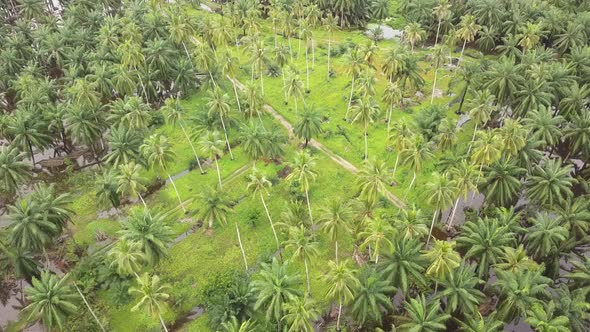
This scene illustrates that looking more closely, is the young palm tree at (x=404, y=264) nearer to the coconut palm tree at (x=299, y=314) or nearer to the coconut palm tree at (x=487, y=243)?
the coconut palm tree at (x=487, y=243)

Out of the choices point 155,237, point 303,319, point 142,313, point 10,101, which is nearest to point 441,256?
point 303,319

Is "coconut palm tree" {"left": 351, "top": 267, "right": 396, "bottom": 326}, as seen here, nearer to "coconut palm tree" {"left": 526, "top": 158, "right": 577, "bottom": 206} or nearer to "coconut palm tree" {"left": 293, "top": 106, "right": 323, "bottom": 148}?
"coconut palm tree" {"left": 526, "top": 158, "right": 577, "bottom": 206}

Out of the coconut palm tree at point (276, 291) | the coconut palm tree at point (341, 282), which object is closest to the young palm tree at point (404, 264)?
the coconut palm tree at point (341, 282)

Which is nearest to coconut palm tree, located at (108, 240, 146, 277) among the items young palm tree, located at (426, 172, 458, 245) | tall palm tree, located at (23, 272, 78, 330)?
tall palm tree, located at (23, 272, 78, 330)

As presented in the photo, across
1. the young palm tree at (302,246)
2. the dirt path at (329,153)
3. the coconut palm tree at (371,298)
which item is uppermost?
the young palm tree at (302,246)

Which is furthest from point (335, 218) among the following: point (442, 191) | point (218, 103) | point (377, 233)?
point (218, 103)
